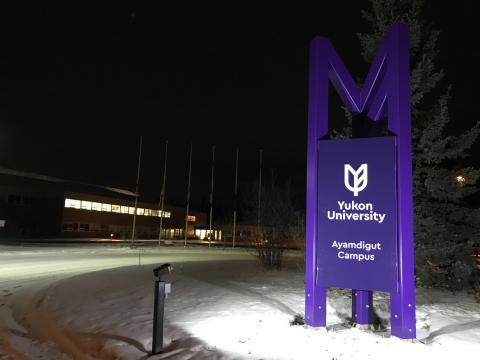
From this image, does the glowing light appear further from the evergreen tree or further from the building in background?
the building in background

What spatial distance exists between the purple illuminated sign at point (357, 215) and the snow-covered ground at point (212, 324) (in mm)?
943

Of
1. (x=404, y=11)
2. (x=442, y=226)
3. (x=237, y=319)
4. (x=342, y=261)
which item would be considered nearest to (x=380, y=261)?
(x=342, y=261)

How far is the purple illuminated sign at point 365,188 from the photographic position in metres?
6.90

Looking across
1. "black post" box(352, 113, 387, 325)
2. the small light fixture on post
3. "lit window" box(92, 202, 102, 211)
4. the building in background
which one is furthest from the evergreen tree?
"lit window" box(92, 202, 102, 211)

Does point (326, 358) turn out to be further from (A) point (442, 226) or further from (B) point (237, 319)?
(A) point (442, 226)

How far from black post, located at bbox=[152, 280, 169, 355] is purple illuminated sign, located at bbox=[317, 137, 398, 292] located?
8.38ft

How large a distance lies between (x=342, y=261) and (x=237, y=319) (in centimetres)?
217

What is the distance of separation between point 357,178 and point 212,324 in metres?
3.39

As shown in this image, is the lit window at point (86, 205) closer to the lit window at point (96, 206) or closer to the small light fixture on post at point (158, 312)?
the lit window at point (96, 206)

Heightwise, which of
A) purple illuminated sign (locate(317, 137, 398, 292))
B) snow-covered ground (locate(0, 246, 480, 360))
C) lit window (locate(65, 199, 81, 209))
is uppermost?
lit window (locate(65, 199, 81, 209))

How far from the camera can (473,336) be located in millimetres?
7297

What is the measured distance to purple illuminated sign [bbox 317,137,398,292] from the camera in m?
7.02

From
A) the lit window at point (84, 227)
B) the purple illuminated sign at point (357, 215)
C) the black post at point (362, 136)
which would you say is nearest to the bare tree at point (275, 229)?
the black post at point (362, 136)

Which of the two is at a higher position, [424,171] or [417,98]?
[417,98]
